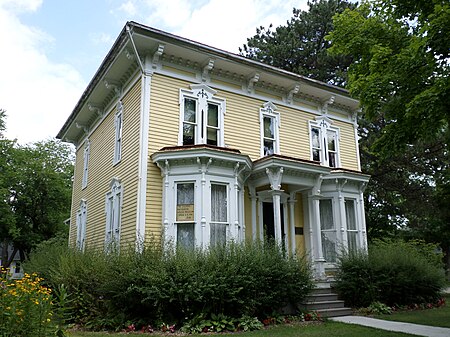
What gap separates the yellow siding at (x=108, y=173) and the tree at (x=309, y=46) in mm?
15546

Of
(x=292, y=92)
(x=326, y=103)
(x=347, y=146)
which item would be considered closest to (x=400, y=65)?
(x=292, y=92)

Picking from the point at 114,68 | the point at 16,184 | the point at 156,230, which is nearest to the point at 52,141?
the point at 16,184

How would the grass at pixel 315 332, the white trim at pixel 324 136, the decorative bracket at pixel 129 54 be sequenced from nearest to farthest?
the grass at pixel 315 332 → the decorative bracket at pixel 129 54 → the white trim at pixel 324 136

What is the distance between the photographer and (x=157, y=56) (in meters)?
12.5

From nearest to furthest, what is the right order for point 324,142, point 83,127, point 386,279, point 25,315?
point 25,315, point 386,279, point 324,142, point 83,127

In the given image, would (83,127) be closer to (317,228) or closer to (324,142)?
(324,142)

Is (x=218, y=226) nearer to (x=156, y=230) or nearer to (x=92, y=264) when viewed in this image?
(x=156, y=230)

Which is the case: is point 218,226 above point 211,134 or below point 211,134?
below

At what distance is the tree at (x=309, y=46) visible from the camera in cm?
2756

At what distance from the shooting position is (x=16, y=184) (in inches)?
1316

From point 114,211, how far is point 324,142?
884 centimetres

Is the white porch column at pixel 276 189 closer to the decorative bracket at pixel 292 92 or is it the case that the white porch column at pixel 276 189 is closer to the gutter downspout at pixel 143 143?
Result: the gutter downspout at pixel 143 143

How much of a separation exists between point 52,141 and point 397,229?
32853 millimetres

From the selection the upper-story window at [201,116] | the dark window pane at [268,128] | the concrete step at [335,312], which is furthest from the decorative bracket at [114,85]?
the concrete step at [335,312]
